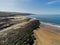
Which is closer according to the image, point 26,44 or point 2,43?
point 2,43

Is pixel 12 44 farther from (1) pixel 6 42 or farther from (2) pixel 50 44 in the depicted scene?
(2) pixel 50 44

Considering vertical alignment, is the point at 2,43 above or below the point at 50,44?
above

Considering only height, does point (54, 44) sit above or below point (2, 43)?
below

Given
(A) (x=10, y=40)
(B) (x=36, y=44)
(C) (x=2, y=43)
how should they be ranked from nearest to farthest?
→ 1. (C) (x=2, y=43)
2. (A) (x=10, y=40)
3. (B) (x=36, y=44)

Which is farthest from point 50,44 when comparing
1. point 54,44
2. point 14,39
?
point 14,39

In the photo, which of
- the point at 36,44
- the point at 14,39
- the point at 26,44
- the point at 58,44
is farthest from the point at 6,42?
the point at 58,44

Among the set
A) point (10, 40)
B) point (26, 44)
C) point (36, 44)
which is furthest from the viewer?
point (36, 44)

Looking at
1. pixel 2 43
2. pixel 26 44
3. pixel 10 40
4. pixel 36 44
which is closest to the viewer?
pixel 2 43

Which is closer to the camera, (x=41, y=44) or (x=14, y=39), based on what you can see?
(x=14, y=39)

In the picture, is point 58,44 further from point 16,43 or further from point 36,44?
point 16,43
